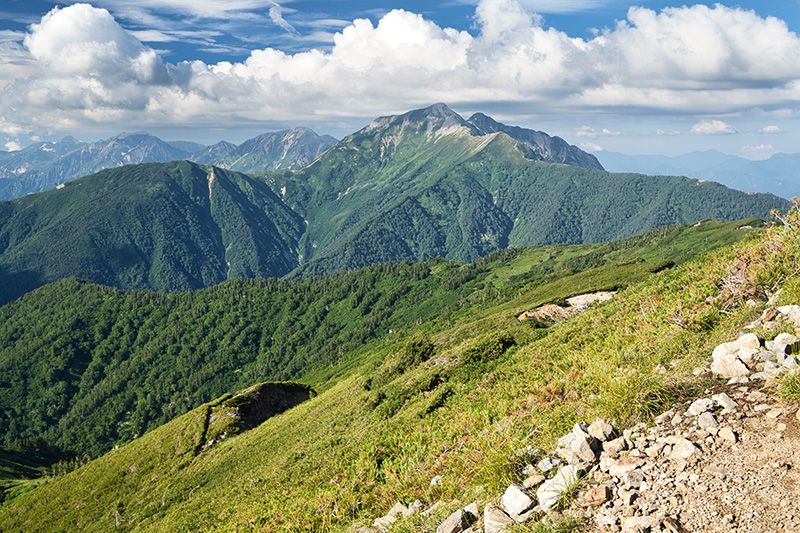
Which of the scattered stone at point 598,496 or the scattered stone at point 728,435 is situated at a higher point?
the scattered stone at point 728,435

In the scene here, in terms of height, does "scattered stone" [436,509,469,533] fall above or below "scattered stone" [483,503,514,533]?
below

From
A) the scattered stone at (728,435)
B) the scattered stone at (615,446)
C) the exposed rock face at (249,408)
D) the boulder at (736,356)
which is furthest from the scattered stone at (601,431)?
the exposed rock face at (249,408)

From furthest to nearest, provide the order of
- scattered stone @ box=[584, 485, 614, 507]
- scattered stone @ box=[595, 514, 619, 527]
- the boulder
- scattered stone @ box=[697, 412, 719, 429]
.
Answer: the boulder
scattered stone @ box=[697, 412, 719, 429]
scattered stone @ box=[584, 485, 614, 507]
scattered stone @ box=[595, 514, 619, 527]

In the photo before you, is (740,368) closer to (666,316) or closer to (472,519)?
(666,316)

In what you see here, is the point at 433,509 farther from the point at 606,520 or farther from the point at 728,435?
the point at 728,435

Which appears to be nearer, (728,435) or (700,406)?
(728,435)

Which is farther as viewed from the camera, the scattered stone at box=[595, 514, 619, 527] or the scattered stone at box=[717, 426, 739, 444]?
the scattered stone at box=[717, 426, 739, 444]

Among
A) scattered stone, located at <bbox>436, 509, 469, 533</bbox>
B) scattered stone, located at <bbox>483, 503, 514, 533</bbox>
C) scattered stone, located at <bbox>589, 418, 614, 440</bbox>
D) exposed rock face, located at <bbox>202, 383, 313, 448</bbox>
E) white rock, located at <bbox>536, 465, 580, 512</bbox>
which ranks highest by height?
scattered stone, located at <bbox>589, 418, 614, 440</bbox>

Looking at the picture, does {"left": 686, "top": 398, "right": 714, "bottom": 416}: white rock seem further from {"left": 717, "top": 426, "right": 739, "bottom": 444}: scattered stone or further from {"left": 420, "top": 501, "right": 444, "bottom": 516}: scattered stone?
{"left": 420, "top": 501, "right": 444, "bottom": 516}: scattered stone

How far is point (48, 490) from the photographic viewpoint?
3300 inches

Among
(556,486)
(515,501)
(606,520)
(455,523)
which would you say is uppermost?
(606,520)

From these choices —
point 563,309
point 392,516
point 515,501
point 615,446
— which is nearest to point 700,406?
point 615,446

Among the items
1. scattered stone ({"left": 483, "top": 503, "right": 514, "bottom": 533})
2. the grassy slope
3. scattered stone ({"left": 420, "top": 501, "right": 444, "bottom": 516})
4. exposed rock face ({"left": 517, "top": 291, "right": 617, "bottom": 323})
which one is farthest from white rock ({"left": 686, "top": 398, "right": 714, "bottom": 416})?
exposed rock face ({"left": 517, "top": 291, "right": 617, "bottom": 323})

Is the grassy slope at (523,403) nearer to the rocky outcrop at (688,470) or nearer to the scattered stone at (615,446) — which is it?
the rocky outcrop at (688,470)
